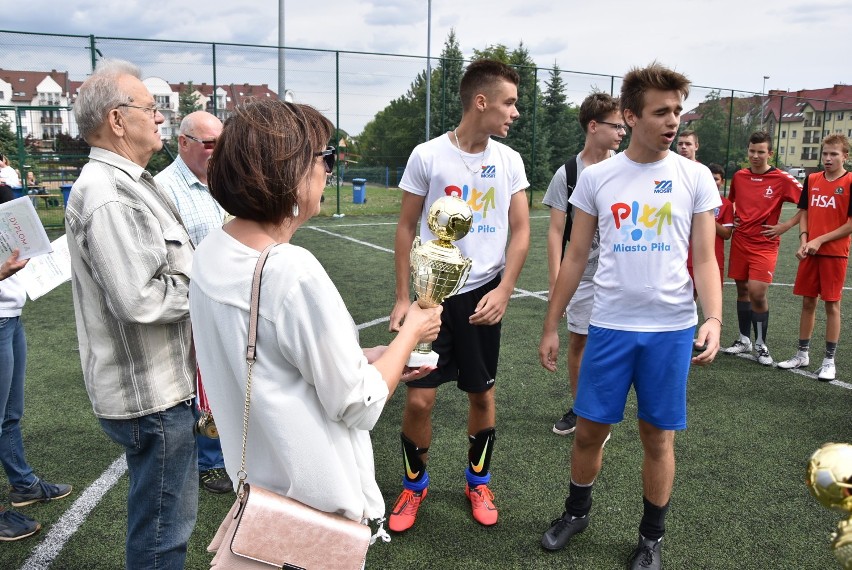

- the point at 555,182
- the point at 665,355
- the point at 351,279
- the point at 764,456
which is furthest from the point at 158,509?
Answer: the point at 351,279

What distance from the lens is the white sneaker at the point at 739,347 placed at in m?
6.32

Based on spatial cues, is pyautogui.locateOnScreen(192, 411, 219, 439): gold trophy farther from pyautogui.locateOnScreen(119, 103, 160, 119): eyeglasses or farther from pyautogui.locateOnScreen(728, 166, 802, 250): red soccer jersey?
pyautogui.locateOnScreen(728, 166, 802, 250): red soccer jersey

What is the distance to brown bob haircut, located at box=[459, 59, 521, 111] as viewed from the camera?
338cm

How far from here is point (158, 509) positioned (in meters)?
2.23

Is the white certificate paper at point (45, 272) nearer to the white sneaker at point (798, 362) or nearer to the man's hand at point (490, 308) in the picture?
the man's hand at point (490, 308)

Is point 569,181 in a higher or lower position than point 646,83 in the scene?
lower

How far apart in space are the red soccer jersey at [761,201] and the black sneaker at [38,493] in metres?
6.04

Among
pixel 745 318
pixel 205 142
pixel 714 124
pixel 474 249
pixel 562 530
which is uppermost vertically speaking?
pixel 714 124

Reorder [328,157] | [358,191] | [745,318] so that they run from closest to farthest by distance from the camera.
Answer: [328,157]
[745,318]
[358,191]

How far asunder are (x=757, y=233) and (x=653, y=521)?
4.25 meters

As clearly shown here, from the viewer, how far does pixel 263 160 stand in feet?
4.91

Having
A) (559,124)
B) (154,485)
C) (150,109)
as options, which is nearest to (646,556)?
(154,485)

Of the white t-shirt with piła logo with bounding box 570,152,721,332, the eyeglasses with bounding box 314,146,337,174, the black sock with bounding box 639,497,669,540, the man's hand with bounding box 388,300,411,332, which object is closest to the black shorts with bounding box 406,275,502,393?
the man's hand with bounding box 388,300,411,332

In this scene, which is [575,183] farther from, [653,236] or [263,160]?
[263,160]
